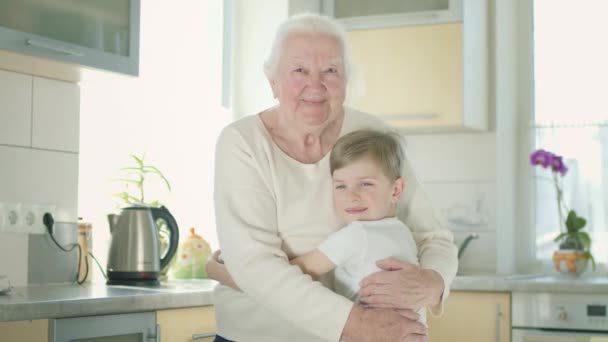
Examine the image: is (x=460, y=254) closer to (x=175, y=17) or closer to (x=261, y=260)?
(x=175, y=17)

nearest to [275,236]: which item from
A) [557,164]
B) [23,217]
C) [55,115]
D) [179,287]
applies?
[179,287]

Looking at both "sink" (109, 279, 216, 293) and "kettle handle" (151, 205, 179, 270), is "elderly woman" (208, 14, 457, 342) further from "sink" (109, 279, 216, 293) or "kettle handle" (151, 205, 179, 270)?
"kettle handle" (151, 205, 179, 270)

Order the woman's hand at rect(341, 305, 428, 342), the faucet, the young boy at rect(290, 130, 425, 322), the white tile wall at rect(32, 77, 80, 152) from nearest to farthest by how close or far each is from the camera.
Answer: the woman's hand at rect(341, 305, 428, 342) → the young boy at rect(290, 130, 425, 322) → the white tile wall at rect(32, 77, 80, 152) → the faucet

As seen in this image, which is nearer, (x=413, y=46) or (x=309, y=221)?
(x=309, y=221)

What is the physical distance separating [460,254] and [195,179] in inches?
45.8

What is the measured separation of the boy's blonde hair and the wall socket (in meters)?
1.19

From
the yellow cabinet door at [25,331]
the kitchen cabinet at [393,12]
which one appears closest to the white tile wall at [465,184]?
the kitchen cabinet at [393,12]

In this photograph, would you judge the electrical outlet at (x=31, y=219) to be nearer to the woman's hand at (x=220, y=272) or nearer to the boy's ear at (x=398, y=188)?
the woman's hand at (x=220, y=272)

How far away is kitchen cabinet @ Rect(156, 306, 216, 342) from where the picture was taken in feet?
8.11

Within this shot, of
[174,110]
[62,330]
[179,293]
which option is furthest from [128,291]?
[174,110]

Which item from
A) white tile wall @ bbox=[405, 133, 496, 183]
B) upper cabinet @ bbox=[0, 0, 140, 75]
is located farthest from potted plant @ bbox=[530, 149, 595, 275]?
upper cabinet @ bbox=[0, 0, 140, 75]

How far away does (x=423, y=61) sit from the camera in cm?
370

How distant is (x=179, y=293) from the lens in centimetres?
251

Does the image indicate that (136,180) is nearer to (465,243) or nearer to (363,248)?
(465,243)
